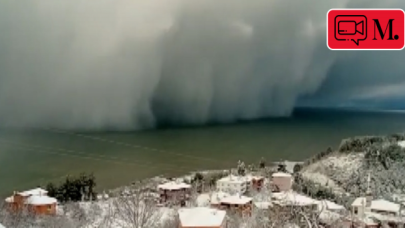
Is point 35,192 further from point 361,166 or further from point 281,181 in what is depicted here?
point 361,166

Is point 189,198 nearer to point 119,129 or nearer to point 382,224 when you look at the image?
point 119,129

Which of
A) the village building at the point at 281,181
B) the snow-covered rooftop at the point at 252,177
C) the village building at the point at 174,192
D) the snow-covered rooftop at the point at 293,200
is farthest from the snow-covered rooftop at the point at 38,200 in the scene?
the village building at the point at 281,181

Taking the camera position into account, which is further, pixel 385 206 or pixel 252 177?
pixel 252 177

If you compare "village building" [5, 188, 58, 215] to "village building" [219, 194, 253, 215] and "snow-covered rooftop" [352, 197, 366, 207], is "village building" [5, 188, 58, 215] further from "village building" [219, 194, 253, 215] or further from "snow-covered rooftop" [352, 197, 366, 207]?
"snow-covered rooftop" [352, 197, 366, 207]

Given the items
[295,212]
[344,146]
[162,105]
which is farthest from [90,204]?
[344,146]

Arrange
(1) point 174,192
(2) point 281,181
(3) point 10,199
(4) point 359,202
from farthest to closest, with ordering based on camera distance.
Result: 1. (2) point 281,181
2. (1) point 174,192
3. (4) point 359,202
4. (3) point 10,199

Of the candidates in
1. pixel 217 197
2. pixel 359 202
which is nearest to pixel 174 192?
pixel 217 197

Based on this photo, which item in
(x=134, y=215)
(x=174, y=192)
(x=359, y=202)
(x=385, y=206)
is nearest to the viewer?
(x=134, y=215)
